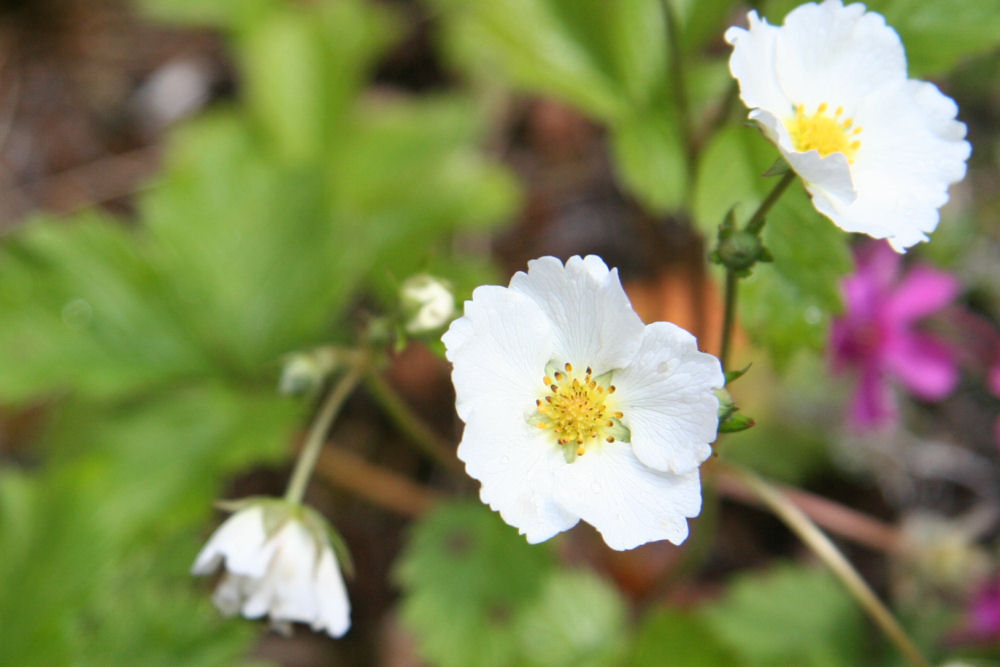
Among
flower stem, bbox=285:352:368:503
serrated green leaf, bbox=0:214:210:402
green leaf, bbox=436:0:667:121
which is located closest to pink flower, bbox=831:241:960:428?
green leaf, bbox=436:0:667:121

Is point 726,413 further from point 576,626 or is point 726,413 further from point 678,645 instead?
point 576,626

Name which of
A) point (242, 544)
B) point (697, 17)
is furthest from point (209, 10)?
point (242, 544)

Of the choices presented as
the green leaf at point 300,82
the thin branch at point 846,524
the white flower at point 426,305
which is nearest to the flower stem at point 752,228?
the white flower at point 426,305

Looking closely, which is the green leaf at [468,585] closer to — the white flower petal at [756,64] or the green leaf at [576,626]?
the green leaf at [576,626]

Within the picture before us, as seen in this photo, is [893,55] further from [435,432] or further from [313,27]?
[313,27]

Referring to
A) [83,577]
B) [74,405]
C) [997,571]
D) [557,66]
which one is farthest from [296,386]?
[997,571]

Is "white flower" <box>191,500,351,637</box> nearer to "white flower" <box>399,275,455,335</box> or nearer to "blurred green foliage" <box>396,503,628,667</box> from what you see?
"white flower" <box>399,275,455,335</box>
